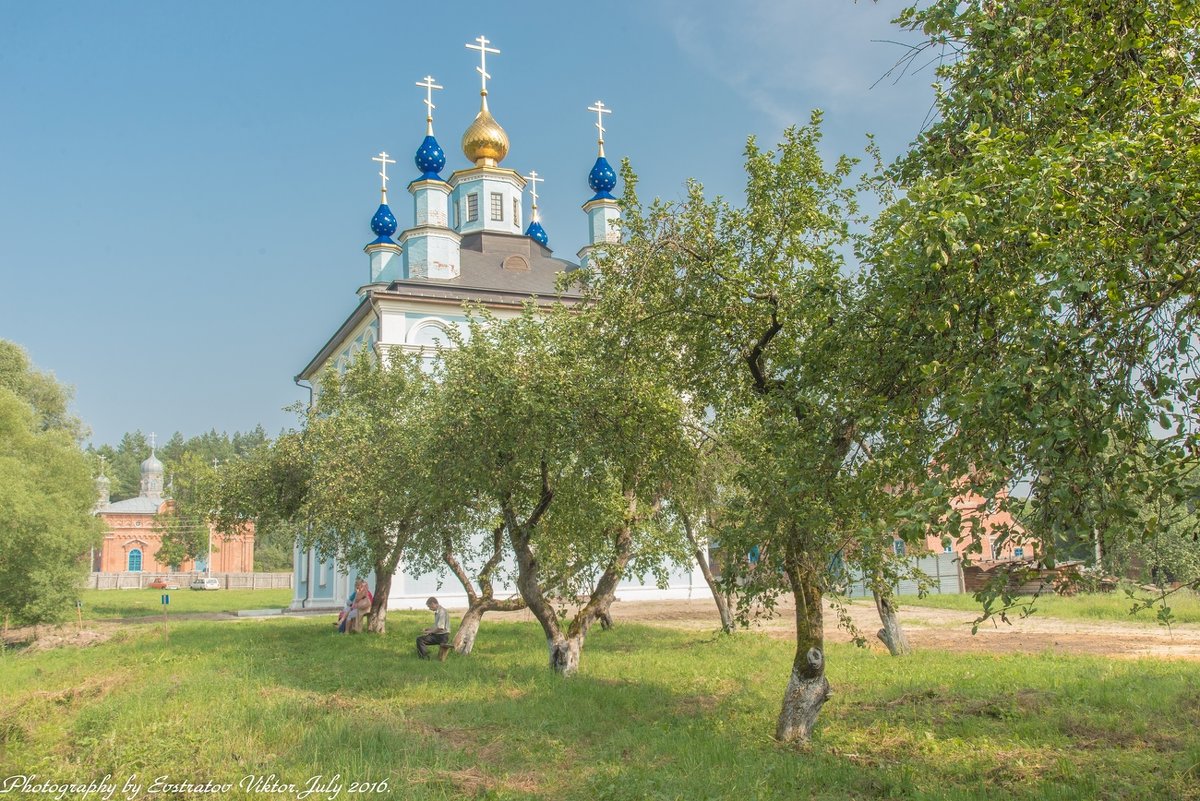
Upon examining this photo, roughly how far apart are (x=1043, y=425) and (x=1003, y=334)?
145 centimetres

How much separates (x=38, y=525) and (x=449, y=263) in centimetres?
1894

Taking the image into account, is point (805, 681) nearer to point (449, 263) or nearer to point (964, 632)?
point (964, 632)

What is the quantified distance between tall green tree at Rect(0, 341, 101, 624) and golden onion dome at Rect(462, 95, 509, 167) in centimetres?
2132

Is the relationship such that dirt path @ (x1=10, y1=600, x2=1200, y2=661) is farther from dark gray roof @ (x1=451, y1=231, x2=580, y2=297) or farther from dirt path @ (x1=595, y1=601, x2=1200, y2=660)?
dark gray roof @ (x1=451, y1=231, x2=580, y2=297)

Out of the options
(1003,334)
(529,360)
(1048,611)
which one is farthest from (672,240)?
(1048,611)

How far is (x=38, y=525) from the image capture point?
24.7 meters

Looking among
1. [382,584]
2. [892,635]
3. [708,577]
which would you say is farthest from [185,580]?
[892,635]

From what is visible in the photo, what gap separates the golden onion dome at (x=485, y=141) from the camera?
1693 inches

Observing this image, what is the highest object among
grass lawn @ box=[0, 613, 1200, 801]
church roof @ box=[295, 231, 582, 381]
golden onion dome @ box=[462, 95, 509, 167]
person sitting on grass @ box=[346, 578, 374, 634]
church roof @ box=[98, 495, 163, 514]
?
golden onion dome @ box=[462, 95, 509, 167]

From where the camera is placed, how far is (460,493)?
1473 centimetres

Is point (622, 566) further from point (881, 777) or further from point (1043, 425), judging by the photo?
point (1043, 425)

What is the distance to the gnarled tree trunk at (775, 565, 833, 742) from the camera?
407 inches

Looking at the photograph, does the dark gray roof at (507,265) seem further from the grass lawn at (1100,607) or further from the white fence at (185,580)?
the white fence at (185,580)

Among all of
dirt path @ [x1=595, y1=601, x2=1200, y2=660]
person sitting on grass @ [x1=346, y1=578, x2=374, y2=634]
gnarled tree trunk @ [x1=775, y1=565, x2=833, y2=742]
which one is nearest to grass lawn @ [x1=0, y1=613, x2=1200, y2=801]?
gnarled tree trunk @ [x1=775, y1=565, x2=833, y2=742]
